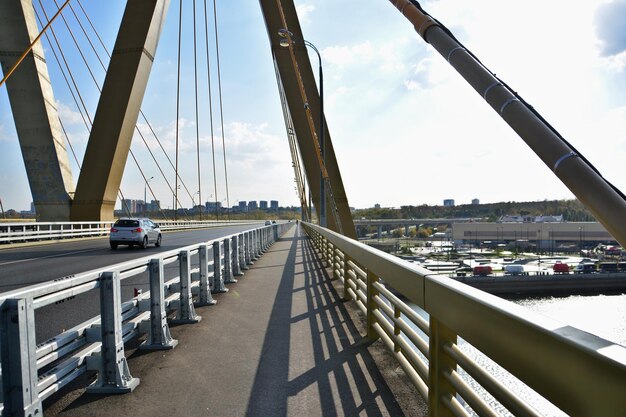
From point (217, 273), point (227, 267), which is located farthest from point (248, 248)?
point (217, 273)

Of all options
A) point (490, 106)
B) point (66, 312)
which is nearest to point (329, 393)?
point (66, 312)

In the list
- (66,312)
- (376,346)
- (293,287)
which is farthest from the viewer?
(293,287)

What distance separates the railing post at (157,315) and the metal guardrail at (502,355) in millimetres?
2851

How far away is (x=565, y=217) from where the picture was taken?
719 inches

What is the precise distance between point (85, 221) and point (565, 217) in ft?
90.8

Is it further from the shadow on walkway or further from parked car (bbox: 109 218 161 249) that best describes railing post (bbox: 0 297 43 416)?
parked car (bbox: 109 218 161 249)

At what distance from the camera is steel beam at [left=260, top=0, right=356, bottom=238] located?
94.2 ft

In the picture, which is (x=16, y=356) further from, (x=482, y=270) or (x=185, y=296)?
(x=482, y=270)

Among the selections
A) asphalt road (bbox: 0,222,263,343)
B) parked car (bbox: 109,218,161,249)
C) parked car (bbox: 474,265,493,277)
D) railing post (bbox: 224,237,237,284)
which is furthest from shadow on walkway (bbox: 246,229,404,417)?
parked car (bbox: 109,218,161,249)

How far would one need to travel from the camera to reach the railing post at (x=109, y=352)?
4.43 meters

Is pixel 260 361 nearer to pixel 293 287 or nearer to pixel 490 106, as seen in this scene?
pixel 293 287

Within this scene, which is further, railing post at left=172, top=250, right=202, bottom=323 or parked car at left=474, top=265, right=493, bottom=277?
parked car at left=474, top=265, right=493, bottom=277

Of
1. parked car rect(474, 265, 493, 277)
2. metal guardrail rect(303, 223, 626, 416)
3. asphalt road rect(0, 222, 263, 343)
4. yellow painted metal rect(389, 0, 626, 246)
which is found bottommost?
parked car rect(474, 265, 493, 277)

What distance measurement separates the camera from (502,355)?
2316 mm
